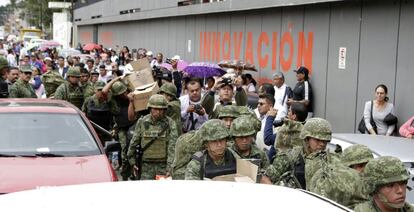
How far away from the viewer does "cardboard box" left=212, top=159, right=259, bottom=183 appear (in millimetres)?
4703

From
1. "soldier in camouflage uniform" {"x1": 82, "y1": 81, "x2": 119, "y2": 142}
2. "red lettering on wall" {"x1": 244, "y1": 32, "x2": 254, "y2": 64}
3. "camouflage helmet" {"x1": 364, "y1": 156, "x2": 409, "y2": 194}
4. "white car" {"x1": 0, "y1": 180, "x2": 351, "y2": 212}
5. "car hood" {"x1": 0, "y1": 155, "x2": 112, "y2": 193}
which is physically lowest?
"car hood" {"x1": 0, "y1": 155, "x2": 112, "y2": 193}

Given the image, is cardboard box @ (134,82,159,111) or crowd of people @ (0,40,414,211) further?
cardboard box @ (134,82,159,111)


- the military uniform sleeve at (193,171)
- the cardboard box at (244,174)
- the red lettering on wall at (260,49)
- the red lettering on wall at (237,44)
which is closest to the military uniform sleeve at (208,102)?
the military uniform sleeve at (193,171)

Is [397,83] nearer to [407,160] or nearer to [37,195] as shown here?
[407,160]

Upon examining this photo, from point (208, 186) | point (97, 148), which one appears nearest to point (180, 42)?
point (97, 148)

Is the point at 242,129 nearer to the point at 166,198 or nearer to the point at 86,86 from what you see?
the point at 166,198

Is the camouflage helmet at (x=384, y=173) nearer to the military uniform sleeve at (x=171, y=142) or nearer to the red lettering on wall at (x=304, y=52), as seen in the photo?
the military uniform sleeve at (x=171, y=142)

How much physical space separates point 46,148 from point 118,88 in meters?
3.46

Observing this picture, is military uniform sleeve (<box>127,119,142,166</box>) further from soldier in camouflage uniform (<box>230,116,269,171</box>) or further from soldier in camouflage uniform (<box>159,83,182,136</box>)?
soldier in camouflage uniform (<box>230,116,269,171</box>)

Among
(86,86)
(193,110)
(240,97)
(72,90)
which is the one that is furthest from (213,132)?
(86,86)

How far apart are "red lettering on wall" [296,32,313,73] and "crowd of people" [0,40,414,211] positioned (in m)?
2.73

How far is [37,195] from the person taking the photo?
2680 millimetres

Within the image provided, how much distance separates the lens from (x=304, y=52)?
15344 mm

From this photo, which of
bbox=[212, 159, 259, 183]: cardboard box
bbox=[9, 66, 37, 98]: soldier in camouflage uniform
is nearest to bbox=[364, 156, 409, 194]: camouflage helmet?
bbox=[212, 159, 259, 183]: cardboard box
